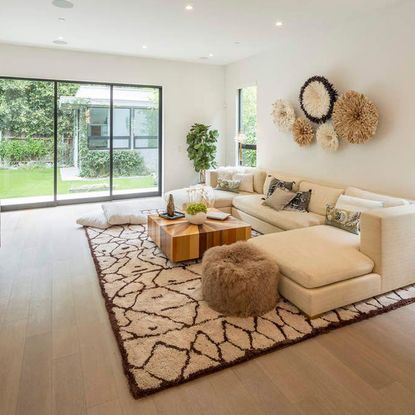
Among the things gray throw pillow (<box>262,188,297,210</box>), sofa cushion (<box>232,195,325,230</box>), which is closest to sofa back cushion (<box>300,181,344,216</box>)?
sofa cushion (<box>232,195,325,230</box>)

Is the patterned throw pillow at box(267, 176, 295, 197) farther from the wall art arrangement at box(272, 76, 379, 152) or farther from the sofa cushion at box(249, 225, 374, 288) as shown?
the sofa cushion at box(249, 225, 374, 288)

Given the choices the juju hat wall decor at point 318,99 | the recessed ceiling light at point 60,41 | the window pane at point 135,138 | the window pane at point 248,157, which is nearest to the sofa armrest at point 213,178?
the window pane at point 248,157

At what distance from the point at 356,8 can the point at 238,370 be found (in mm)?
4129

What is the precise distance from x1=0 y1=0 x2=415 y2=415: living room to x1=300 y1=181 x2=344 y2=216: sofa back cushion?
2 cm

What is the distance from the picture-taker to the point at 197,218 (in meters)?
3.81

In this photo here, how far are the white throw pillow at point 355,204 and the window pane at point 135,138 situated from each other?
4.56 metres

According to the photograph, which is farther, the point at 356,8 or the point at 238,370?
the point at 356,8

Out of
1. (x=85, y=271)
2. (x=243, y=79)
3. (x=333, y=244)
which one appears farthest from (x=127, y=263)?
(x=243, y=79)

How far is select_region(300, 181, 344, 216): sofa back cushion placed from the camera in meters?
4.26

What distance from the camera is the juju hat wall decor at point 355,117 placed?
13.0 feet

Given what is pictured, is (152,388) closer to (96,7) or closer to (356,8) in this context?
(96,7)

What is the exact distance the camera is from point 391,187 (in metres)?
3.98

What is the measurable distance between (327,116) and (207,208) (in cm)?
212

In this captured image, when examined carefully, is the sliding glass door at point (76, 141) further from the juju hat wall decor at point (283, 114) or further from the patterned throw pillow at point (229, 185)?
the juju hat wall decor at point (283, 114)
